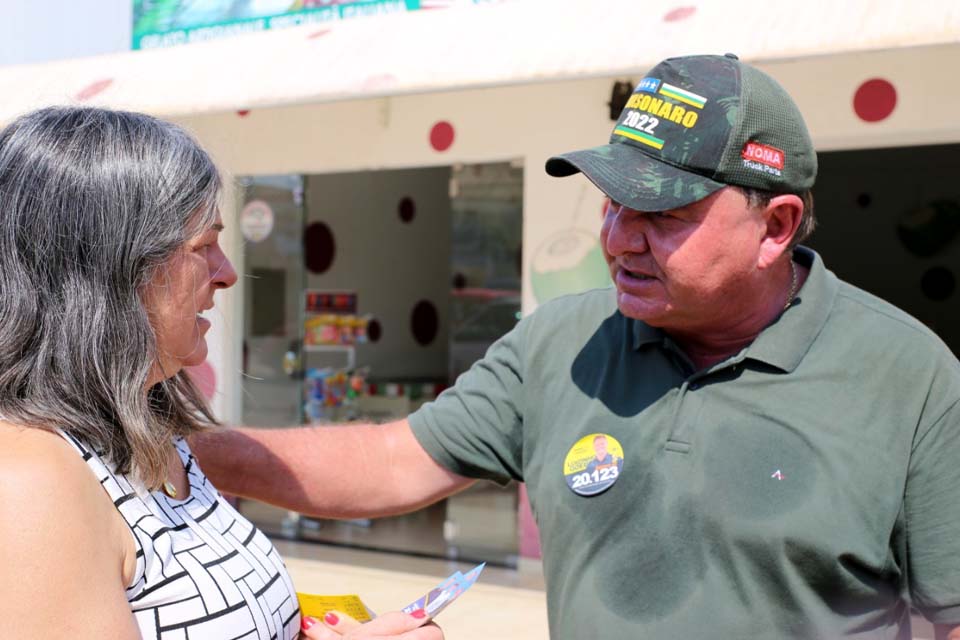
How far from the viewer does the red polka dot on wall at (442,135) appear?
20.6 feet

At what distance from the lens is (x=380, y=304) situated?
963 centimetres

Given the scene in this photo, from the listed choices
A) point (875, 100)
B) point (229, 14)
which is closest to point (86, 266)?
point (875, 100)

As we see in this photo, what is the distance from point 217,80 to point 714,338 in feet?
14.3

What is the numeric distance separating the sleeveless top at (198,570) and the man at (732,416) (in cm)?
49

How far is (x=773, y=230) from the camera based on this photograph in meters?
1.78

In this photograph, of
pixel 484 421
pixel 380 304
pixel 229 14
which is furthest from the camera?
pixel 380 304

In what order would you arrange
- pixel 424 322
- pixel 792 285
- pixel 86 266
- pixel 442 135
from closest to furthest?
pixel 86 266, pixel 792 285, pixel 442 135, pixel 424 322

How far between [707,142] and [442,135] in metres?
4.73

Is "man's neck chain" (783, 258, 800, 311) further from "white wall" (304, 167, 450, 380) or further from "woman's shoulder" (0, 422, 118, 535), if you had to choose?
"white wall" (304, 167, 450, 380)

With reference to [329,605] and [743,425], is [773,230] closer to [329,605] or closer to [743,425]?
[743,425]

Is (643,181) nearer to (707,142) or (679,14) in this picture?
(707,142)

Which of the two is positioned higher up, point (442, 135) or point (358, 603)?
point (442, 135)

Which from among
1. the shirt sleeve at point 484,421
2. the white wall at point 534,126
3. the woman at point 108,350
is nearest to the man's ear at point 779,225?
the shirt sleeve at point 484,421

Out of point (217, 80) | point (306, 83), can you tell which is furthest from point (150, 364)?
point (217, 80)
